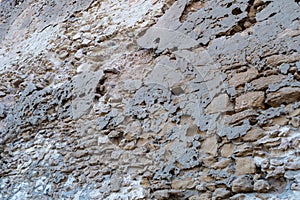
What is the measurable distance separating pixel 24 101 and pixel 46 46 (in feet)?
1.97

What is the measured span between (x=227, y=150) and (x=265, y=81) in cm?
42

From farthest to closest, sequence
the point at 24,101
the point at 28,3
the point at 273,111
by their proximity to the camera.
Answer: the point at 28,3 → the point at 24,101 → the point at 273,111

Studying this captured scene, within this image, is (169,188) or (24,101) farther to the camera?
(24,101)

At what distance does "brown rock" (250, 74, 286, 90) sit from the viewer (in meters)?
1.64

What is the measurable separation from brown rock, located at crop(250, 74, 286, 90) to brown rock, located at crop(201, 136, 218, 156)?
36cm

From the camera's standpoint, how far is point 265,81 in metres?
1.68

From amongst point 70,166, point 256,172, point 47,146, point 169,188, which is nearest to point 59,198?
point 70,166

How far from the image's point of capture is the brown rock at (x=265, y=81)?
164 centimetres

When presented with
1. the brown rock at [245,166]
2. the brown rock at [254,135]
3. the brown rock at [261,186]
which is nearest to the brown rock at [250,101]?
the brown rock at [254,135]

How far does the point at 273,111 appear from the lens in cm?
159

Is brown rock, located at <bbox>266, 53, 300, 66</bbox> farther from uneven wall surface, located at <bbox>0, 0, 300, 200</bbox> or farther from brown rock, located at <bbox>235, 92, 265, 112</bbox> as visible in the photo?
brown rock, located at <bbox>235, 92, 265, 112</bbox>

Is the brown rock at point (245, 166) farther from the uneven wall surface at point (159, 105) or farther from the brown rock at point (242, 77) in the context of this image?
the brown rock at point (242, 77)

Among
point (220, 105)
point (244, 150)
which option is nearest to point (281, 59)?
point (220, 105)

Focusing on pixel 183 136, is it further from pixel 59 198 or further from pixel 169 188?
pixel 59 198
